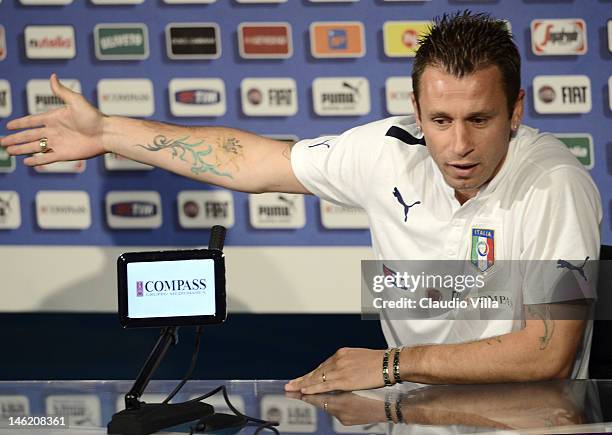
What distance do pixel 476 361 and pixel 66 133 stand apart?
1.16m

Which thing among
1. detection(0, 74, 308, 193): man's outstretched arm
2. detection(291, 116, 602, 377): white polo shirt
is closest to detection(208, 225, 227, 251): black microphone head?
detection(291, 116, 602, 377): white polo shirt

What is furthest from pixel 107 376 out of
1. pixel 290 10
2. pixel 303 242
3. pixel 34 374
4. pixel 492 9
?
pixel 492 9

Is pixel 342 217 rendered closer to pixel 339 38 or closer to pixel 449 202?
pixel 339 38

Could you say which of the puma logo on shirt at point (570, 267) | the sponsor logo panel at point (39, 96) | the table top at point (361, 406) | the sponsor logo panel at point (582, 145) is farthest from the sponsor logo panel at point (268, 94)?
the table top at point (361, 406)

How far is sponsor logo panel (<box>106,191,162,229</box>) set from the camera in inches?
153

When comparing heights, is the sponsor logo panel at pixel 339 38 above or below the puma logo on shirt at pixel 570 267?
above

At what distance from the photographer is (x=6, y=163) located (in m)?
3.93

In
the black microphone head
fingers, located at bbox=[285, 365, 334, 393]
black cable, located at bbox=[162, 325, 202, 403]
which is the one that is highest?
the black microphone head

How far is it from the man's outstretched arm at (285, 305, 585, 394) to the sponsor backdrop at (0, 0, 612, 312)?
6.16 feet

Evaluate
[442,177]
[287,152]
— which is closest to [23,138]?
[287,152]

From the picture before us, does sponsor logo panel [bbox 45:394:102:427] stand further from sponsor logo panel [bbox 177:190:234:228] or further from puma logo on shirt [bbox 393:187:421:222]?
sponsor logo panel [bbox 177:190:234:228]

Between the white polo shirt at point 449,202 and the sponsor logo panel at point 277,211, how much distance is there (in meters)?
1.29

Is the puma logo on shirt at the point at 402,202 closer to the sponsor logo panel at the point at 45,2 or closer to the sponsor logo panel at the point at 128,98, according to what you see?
the sponsor logo panel at the point at 128,98

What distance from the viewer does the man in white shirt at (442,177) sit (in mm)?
1912
